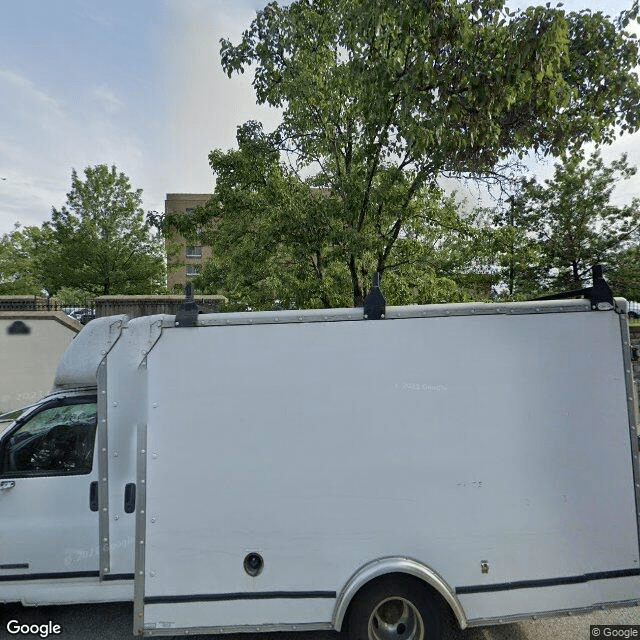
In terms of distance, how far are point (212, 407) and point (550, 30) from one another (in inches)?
177

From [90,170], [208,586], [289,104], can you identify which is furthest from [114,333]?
[90,170]

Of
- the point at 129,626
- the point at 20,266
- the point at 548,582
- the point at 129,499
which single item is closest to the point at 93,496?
the point at 129,499

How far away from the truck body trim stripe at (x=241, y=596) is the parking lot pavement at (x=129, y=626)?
0.73 metres

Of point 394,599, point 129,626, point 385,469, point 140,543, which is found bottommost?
point 129,626

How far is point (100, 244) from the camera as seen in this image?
18375 mm

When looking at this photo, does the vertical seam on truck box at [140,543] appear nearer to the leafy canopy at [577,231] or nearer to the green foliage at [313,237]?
the green foliage at [313,237]

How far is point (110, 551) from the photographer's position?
2957 mm

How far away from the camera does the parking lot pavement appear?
3.13 meters

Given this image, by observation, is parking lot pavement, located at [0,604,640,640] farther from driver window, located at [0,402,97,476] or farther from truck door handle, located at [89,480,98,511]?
driver window, located at [0,402,97,476]

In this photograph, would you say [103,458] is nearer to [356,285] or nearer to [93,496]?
[93,496]

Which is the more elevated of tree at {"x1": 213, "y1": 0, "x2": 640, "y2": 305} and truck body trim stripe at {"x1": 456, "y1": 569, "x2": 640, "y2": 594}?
tree at {"x1": 213, "y1": 0, "x2": 640, "y2": 305}

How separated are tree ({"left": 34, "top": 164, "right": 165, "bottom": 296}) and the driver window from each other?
662 inches

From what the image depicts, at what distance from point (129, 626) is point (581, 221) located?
60.9 feet

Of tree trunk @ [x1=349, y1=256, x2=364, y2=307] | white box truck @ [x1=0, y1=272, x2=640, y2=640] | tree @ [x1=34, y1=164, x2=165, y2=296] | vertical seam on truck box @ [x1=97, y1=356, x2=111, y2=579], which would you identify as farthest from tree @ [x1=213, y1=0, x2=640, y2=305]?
tree @ [x1=34, y1=164, x2=165, y2=296]
